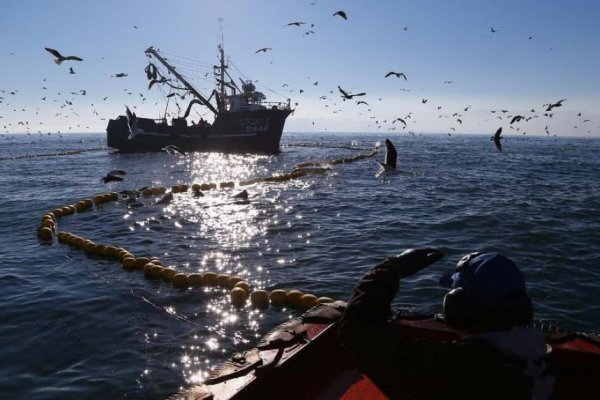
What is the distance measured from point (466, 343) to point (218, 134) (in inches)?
1881

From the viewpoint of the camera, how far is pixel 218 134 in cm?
4819

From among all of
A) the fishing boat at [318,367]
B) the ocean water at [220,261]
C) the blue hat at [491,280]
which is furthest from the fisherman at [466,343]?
the ocean water at [220,261]

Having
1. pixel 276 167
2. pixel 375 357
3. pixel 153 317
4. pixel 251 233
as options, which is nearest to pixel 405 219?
pixel 251 233

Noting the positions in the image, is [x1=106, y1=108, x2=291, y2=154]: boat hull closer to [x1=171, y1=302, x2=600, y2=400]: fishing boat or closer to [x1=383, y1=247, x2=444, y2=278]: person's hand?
[x1=171, y1=302, x2=600, y2=400]: fishing boat

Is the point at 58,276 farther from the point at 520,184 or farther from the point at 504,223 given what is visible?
the point at 520,184

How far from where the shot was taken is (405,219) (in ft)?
49.4

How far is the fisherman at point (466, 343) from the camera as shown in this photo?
1915 millimetres

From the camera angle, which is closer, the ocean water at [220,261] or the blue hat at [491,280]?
the blue hat at [491,280]

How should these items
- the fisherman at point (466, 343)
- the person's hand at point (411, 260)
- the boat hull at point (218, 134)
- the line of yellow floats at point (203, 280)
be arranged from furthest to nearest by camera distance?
the boat hull at point (218, 134) → the line of yellow floats at point (203, 280) → the person's hand at point (411, 260) → the fisherman at point (466, 343)

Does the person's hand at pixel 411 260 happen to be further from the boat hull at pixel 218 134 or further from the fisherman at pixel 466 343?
the boat hull at pixel 218 134

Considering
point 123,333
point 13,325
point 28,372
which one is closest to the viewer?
point 28,372

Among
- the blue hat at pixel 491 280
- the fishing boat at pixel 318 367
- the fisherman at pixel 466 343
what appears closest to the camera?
the fisherman at pixel 466 343

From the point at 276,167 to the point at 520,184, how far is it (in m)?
17.5

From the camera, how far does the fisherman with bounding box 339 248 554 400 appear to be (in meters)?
1.92
